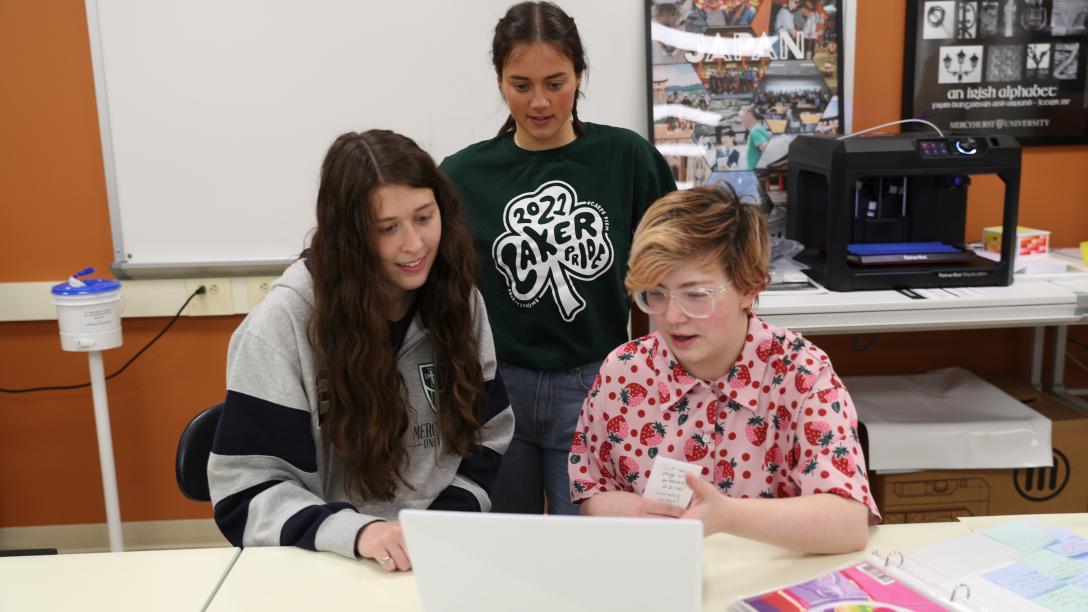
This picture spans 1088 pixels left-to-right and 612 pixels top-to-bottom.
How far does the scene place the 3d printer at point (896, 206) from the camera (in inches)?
84.0

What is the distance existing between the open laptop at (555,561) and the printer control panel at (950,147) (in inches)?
65.3

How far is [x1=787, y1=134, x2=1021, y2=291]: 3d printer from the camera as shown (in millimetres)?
2135

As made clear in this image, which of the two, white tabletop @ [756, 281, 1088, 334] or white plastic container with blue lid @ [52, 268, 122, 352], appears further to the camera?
white plastic container with blue lid @ [52, 268, 122, 352]

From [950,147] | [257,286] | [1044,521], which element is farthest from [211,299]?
[1044,521]

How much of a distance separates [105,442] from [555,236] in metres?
1.55

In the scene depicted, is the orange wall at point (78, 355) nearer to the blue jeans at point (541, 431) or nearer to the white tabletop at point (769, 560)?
the blue jeans at point (541, 431)

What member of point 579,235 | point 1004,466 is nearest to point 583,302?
point 579,235

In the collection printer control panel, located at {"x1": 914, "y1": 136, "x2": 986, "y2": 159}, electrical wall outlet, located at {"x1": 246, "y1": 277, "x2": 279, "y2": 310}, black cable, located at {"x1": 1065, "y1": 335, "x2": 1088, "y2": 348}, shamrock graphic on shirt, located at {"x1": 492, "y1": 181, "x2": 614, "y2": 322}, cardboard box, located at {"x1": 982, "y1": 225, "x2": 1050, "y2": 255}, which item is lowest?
black cable, located at {"x1": 1065, "y1": 335, "x2": 1088, "y2": 348}

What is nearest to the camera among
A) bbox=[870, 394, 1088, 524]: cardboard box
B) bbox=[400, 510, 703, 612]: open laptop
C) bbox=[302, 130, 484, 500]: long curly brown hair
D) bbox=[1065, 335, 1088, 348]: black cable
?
Answer: bbox=[400, 510, 703, 612]: open laptop

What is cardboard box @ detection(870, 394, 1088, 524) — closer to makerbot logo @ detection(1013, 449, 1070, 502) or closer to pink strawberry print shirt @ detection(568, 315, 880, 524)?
makerbot logo @ detection(1013, 449, 1070, 502)

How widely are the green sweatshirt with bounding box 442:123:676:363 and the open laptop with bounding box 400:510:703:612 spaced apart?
89 cm

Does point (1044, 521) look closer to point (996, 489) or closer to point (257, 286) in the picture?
point (996, 489)

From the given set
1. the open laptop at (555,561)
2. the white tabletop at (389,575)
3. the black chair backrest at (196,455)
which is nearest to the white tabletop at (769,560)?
the white tabletop at (389,575)

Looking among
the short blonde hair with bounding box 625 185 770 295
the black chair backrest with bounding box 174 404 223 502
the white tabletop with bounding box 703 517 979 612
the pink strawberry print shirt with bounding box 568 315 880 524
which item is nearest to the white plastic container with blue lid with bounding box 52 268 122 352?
the black chair backrest with bounding box 174 404 223 502
